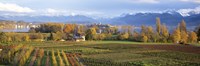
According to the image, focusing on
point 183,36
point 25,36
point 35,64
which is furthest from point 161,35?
point 35,64

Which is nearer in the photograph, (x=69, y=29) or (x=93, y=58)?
(x=93, y=58)

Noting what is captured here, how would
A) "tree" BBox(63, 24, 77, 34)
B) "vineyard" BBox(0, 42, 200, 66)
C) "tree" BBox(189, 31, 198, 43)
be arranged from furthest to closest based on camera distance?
"tree" BBox(63, 24, 77, 34)
"tree" BBox(189, 31, 198, 43)
"vineyard" BBox(0, 42, 200, 66)

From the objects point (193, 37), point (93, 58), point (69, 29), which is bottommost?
point (93, 58)

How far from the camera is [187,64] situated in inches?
1736

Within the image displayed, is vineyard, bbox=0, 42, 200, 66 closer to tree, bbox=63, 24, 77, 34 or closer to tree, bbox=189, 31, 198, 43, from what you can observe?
tree, bbox=189, 31, 198, 43

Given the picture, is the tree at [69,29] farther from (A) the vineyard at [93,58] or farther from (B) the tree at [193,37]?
(A) the vineyard at [93,58]

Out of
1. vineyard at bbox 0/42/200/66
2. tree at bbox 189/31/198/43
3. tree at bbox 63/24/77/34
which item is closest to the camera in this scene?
vineyard at bbox 0/42/200/66

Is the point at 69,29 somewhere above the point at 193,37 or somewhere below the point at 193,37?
above

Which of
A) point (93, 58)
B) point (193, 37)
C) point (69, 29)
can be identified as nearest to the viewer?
point (93, 58)

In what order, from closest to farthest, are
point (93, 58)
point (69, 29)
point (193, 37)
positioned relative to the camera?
1. point (93, 58)
2. point (193, 37)
3. point (69, 29)

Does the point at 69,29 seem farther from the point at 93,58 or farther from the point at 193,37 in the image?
the point at 93,58

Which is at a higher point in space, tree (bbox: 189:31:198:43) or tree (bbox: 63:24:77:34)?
tree (bbox: 63:24:77:34)

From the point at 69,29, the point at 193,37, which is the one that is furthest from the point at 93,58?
the point at 69,29

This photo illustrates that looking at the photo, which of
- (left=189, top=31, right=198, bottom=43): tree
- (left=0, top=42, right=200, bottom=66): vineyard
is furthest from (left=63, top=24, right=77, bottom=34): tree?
(left=0, top=42, right=200, bottom=66): vineyard
